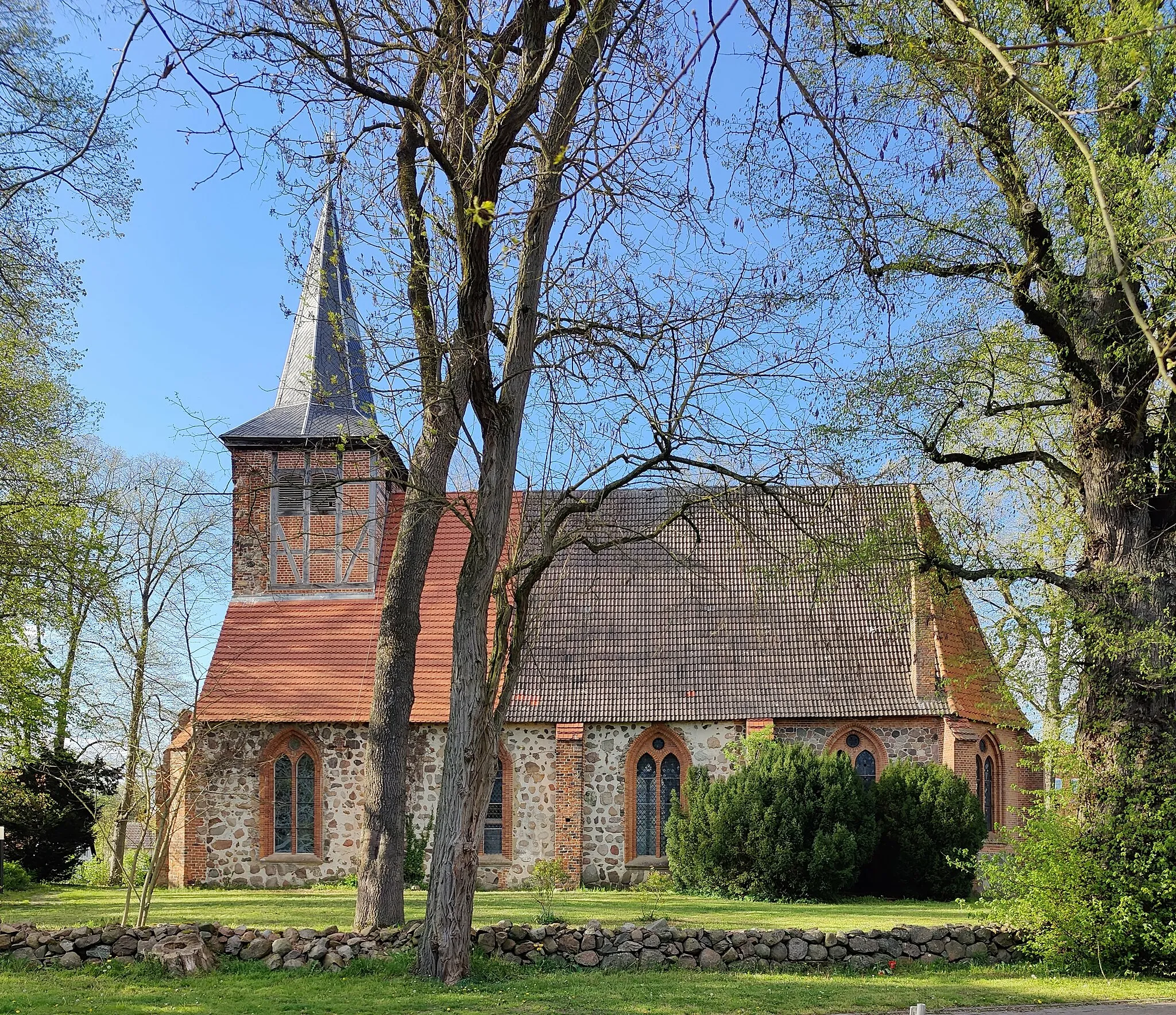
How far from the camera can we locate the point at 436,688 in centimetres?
2177

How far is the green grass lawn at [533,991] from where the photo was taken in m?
8.96

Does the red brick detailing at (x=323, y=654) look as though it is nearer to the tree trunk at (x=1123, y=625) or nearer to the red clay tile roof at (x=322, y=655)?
the red clay tile roof at (x=322, y=655)

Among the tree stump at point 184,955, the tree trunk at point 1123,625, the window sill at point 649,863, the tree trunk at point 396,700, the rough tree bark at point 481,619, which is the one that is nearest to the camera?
the rough tree bark at point 481,619

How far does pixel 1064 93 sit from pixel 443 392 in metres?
6.76

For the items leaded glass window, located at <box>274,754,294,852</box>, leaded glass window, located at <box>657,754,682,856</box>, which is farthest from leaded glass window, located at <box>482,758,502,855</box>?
leaded glass window, located at <box>274,754,294,852</box>

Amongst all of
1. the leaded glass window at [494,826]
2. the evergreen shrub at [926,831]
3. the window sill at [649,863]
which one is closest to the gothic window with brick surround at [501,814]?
the leaded glass window at [494,826]

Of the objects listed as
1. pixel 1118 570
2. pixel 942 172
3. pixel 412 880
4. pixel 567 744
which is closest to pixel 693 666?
pixel 567 744

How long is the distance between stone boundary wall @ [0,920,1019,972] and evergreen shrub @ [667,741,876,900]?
20.2 feet

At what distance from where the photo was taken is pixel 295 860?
69.7ft

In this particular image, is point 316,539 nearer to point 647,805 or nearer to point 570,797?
point 570,797

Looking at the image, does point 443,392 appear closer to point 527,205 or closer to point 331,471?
point 527,205

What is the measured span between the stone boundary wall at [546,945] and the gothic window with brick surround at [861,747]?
8.83 meters

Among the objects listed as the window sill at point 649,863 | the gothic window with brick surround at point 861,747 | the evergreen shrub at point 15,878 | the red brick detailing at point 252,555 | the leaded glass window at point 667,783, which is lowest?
the evergreen shrub at point 15,878

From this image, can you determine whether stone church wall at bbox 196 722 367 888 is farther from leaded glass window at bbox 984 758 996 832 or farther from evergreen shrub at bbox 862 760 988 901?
leaded glass window at bbox 984 758 996 832
